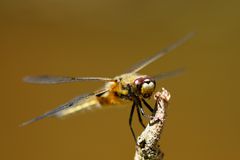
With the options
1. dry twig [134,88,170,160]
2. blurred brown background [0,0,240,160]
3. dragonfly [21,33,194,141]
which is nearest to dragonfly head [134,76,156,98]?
dragonfly [21,33,194,141]

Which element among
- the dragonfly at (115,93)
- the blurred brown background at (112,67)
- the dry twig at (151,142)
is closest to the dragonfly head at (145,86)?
the dragonfly at (115,93)

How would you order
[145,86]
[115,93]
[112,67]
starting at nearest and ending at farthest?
[145,86], [115,93], [112,67]

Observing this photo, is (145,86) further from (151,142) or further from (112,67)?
(112,67)

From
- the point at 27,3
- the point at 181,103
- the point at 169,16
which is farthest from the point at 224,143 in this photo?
the point at 27,3

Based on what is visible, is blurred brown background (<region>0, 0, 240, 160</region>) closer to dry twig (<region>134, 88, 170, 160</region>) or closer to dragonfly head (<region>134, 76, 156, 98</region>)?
dragonfly head (<region>134, 76, 156, 98</region>)

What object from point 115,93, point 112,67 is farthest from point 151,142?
point 112,67

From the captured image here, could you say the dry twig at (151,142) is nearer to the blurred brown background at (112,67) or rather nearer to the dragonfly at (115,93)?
the dragonfly at (115,93)

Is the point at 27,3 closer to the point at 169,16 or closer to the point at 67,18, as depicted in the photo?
the point at 67,18
